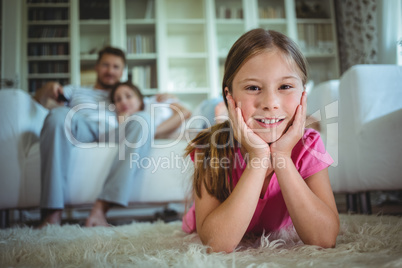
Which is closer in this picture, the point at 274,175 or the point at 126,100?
the point at 274,175

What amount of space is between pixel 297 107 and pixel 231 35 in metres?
2.90

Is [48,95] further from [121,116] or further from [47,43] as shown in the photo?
[47,43]

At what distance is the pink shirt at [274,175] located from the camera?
2.35ft

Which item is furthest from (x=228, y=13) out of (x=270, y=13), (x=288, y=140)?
(x=288, y=140)

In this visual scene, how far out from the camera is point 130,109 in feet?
5.88

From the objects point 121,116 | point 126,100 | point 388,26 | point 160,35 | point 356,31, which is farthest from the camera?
point 160,35

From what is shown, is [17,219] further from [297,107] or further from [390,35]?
[390,35]

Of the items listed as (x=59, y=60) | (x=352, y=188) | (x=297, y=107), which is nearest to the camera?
(x=297, y=107)

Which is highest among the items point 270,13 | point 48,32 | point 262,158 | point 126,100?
point 270,13

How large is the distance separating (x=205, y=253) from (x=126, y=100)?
4.49ft

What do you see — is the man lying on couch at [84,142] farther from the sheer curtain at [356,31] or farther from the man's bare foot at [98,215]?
the sheer curtain at [356,31]

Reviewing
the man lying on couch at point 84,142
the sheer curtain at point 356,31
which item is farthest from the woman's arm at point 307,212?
the sheer curtain at point 356,31

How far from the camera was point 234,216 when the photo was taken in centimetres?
61

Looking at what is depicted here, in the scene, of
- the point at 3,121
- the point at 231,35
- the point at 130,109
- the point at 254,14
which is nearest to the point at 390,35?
the point at 254,14
